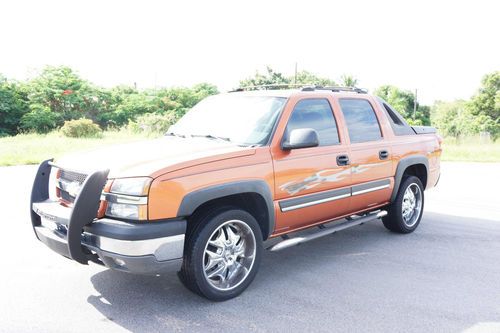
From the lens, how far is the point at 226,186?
3844 millimetres

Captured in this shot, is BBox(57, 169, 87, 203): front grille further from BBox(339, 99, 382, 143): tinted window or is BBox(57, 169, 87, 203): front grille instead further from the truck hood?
BBox(339, 99, 382, 143): tinted window

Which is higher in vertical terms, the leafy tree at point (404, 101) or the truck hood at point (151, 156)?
the leafy tree at point (404, 101)

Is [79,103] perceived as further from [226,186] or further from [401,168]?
[226,186]

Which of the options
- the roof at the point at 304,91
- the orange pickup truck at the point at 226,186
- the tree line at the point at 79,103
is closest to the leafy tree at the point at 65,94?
the tree line at the point at 79,103

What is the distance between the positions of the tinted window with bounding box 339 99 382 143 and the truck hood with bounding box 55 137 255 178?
1608mm

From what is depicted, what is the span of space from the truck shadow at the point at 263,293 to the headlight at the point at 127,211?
0.82 meters

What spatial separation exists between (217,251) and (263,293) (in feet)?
1.95

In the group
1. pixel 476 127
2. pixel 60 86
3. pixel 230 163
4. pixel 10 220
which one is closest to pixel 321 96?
pixel 230 163

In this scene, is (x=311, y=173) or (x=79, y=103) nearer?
(x=311, y=173)

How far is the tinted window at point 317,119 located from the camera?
15.3 ft

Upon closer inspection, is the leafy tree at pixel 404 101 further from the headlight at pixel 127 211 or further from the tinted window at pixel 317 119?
the headlight at pixel 127 211

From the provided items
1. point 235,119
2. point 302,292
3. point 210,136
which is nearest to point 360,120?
point 235,119

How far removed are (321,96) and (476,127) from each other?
161 ft

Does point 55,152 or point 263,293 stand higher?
point 55,152
